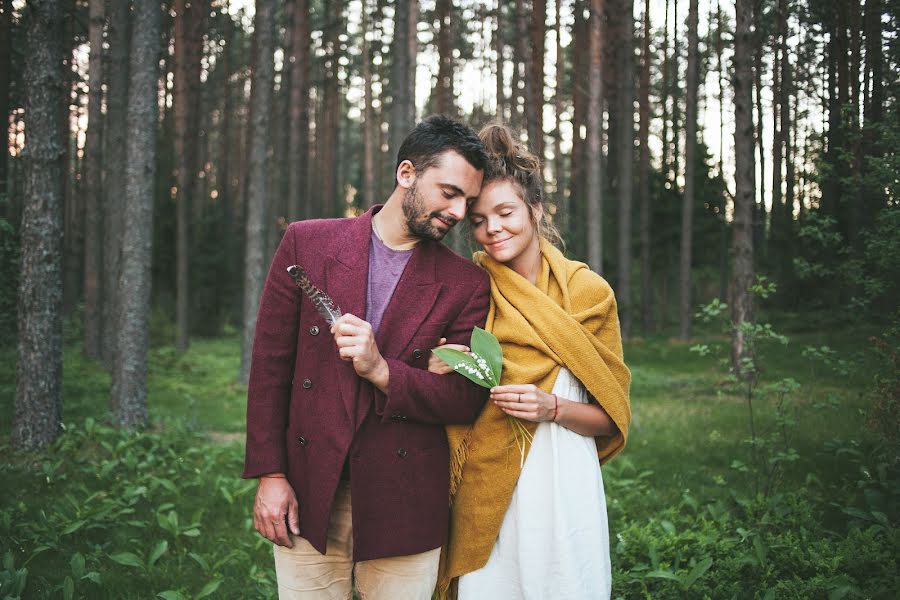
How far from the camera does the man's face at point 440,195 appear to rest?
8.07 ft

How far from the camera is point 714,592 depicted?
386 centimetres

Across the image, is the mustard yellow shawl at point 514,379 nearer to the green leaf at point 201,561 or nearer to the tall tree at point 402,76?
the green leaf at point 201,561

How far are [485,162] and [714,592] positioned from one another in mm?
2996

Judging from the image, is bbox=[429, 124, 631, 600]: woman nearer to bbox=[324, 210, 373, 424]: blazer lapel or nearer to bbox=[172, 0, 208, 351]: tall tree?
bbox=[324, 210, 373, 424]: blazer lapel

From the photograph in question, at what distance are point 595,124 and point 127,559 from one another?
35.5 ft

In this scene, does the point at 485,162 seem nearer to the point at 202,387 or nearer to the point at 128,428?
the point at 128,428

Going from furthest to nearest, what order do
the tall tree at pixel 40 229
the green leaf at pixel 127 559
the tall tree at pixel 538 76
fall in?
the tall tree at pixel 538 76 → the tall tree at pixel 40 229 → the green leaf at pixel 127 559

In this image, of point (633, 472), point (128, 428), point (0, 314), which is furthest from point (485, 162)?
point (0, 314)

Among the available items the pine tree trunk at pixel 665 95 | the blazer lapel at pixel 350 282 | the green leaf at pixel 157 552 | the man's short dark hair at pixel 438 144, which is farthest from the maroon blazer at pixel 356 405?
the pine tree trunk at pixel 665 95

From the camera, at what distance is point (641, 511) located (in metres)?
5.54

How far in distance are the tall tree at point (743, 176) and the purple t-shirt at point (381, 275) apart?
24.5ft

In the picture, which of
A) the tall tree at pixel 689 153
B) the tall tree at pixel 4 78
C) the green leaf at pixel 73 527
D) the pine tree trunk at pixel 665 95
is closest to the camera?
the green leaf at pixel 73 527

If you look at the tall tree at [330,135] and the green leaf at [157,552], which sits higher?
the tall tree at [330,135]

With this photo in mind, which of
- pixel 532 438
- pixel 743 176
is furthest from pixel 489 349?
pixel 743 176
